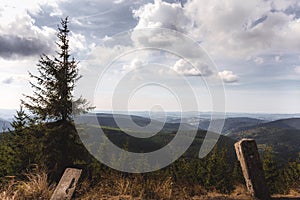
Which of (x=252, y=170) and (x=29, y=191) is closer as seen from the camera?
(x=29, y=191)

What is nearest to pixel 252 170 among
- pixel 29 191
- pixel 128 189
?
pixel 128 189

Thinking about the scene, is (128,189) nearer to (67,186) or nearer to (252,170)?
(67,186)

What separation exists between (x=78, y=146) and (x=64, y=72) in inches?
247

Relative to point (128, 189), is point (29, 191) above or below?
above

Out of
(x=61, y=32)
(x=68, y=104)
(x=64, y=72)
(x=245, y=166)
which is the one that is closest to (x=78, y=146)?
(x=68, y=104)

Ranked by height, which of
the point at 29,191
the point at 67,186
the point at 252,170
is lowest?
the point at 29,191

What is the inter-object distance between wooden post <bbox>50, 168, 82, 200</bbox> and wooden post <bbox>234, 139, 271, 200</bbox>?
14.3ft

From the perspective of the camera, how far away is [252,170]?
6.35 metres

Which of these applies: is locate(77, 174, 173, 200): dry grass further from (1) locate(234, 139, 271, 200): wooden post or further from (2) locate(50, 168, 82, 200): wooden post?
(1) locate(234, 139, 271, 200): wooden post

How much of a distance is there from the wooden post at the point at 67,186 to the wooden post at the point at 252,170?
435cm

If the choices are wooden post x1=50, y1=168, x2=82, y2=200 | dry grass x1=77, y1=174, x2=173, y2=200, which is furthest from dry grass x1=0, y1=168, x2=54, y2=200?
dry grass x1=77, y1=174, x2=173, y2=200

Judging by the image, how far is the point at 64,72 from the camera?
789 inches

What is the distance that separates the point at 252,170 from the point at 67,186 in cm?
474

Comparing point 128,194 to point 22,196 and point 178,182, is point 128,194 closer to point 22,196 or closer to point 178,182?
point 178,182
